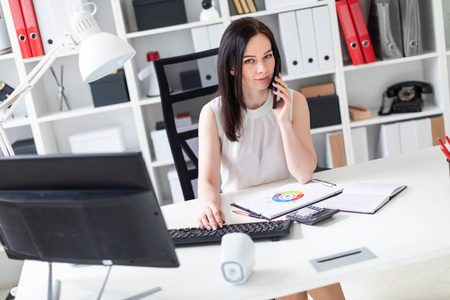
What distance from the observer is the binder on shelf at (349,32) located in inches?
117

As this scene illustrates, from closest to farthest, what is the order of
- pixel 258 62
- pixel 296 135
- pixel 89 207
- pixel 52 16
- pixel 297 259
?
pixel 89 207, pixel 297 259, pixel 258 62, pixel 296 135, pixel 52 16

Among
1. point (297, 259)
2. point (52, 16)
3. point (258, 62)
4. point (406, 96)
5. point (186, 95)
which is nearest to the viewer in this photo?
point (297, 259)

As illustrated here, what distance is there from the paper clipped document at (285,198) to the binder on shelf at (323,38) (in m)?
1.44

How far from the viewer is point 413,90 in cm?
322

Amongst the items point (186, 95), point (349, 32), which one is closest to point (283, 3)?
point (349, 32)

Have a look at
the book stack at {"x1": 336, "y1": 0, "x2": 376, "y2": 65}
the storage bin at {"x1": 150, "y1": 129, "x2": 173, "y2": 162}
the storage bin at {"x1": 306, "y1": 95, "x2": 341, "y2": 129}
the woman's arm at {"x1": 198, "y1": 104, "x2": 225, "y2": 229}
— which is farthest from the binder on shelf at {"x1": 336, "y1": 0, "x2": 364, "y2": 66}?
the woman's arm at {"x1": 198, "y1": 104, "x2": 225, "y2": 229}

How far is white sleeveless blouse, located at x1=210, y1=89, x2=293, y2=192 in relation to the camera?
77.9 inches

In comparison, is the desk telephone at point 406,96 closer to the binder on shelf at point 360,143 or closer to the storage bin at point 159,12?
the binder on shelf at point 360,143

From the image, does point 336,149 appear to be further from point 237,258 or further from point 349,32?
point 237,258

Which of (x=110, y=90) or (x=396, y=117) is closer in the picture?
(x=110, y=90)

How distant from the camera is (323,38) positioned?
9.84 ft

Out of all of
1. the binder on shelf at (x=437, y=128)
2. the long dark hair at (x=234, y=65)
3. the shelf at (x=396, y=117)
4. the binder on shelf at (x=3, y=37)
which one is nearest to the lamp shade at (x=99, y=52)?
the long dark hair at (x=234, y=65)

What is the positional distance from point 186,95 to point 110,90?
1057 mm

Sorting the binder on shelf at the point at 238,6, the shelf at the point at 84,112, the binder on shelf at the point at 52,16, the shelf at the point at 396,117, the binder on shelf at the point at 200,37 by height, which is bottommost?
the shelf at the point at 396,117
